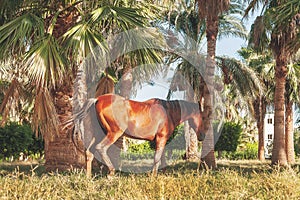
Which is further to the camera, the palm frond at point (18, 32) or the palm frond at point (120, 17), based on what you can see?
the palm frond at point (120, 17)

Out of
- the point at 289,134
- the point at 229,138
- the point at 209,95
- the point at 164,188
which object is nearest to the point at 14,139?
the point at 209,95

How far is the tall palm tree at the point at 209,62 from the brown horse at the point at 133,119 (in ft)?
20.9

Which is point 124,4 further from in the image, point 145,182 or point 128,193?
point 128,193

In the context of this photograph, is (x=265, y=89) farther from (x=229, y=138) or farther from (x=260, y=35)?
(x=260, y=35)

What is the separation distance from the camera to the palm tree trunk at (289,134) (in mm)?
22784

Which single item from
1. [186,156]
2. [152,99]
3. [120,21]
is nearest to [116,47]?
[120,21]

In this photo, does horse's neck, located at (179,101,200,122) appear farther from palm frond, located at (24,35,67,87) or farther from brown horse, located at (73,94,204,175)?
palm frond, located at (24,35,67,87)

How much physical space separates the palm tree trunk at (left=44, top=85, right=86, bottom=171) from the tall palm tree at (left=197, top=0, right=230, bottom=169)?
212 inches

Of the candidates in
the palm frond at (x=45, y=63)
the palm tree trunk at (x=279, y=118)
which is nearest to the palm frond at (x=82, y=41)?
the palm frond at (x=45, y=63)

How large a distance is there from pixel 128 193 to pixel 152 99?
10.8 feet

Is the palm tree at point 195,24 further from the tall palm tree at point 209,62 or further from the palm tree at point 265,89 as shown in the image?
the tall palm tree at point 209,62

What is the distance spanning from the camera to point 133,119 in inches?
340

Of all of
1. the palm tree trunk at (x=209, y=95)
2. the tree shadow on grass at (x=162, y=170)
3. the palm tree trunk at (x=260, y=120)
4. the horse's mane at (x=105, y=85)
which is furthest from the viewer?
the palm tree trunk at (x=260, y=120)

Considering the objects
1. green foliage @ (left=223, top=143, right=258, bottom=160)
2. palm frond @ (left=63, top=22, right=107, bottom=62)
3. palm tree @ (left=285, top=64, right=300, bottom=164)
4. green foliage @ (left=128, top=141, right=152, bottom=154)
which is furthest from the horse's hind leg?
green foliage @ (left=223, top=143, right=258, bottom=160)
